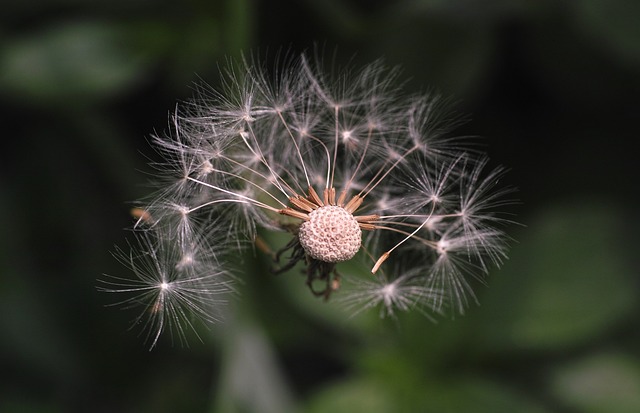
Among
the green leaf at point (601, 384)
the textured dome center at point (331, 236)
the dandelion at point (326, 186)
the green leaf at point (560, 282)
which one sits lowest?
the textured dome center at point (331, 236)

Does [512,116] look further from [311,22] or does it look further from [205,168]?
[205,168]

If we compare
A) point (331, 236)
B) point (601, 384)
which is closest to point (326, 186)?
point (331, 236)

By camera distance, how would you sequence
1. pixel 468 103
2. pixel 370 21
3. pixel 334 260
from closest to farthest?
pixel 334 260, pixel 370 21, pixel 468 103

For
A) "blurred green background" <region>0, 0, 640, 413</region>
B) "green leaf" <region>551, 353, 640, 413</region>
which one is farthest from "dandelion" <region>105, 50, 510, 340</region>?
"green leaf" <region>551, 353, 640, 413</region>

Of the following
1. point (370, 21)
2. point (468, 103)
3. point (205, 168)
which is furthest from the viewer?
point (468, 103)

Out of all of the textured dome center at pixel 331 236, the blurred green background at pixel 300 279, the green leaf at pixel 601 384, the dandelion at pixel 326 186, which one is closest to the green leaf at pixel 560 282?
the blurred green background at pixel 300 279

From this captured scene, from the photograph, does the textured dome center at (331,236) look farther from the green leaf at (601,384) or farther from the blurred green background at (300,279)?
the green leaf at (601,384)

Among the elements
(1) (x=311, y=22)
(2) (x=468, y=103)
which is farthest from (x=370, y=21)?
(2) (x=468, y=103)
